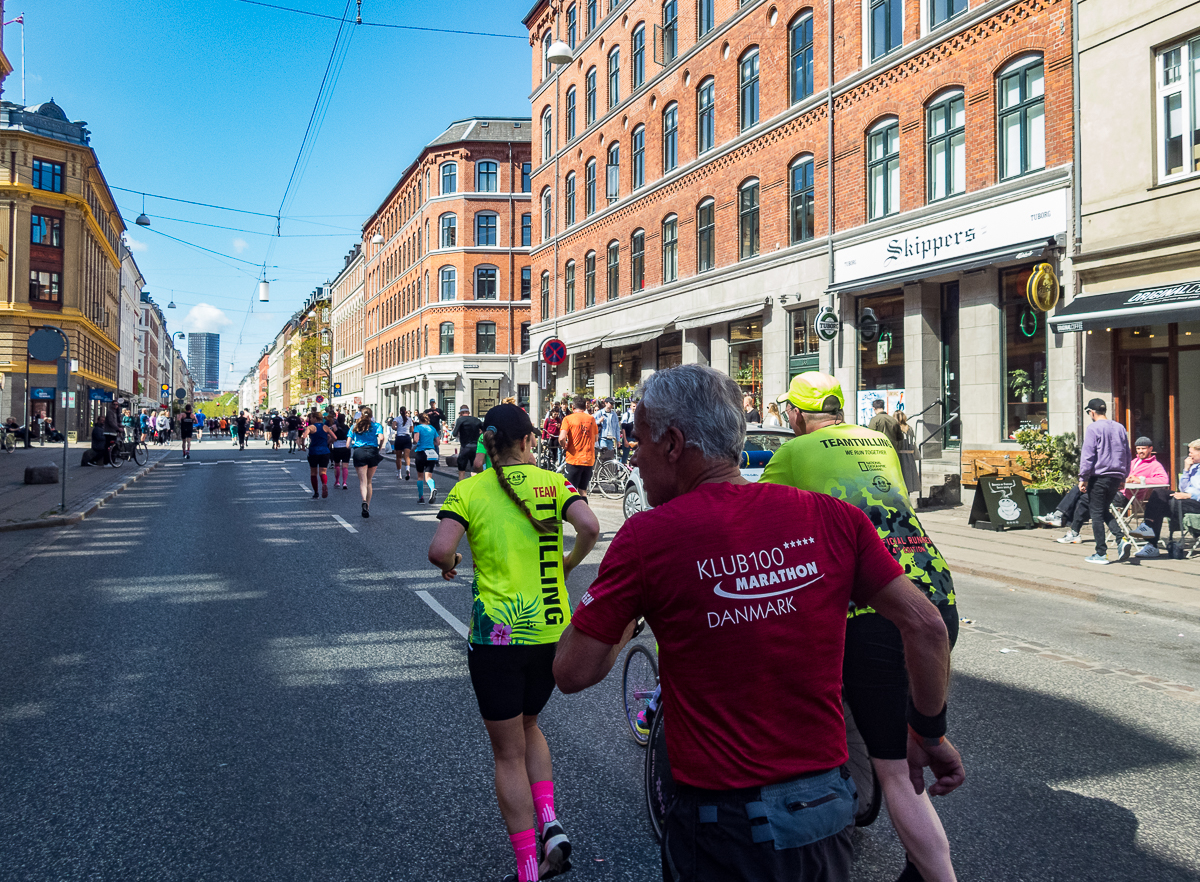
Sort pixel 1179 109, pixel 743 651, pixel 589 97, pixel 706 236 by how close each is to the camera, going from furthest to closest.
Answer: pixel 589 97
pixel 706 236
pixel 1179 109
pixel 743 651

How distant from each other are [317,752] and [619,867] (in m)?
1.88

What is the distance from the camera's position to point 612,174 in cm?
3106

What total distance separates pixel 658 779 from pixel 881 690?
801 mm

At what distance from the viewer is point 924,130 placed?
18109 millimetres

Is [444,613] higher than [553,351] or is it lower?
lower

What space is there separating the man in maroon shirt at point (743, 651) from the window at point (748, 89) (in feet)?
77.4

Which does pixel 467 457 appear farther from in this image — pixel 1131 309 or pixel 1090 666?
pixel 1131 309

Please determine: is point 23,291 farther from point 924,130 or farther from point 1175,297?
point 1175,297

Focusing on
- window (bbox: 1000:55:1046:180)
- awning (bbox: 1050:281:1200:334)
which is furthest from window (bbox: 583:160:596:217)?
awning (bbox: 1050:281:1200:334)

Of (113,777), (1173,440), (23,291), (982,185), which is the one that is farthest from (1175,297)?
(23,291)

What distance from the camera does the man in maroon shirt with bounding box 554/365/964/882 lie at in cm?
181

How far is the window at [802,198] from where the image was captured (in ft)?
70.3

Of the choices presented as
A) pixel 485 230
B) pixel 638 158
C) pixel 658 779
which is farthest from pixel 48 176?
pixel 658 779

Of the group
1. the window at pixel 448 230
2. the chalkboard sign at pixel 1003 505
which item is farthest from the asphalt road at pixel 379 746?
the window at pixel 448 230
